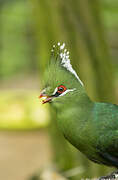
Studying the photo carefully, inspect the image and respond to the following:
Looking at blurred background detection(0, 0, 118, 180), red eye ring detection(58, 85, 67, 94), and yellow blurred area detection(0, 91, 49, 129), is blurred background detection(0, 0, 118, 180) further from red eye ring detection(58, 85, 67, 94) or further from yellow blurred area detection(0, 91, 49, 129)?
red eye ring detection(58, 85, 67, 94)

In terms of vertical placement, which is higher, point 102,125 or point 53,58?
point 53,58

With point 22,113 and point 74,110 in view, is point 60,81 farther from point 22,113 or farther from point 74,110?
point 22,113

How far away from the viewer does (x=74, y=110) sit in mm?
1533

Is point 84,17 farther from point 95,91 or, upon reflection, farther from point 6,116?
point 6,116

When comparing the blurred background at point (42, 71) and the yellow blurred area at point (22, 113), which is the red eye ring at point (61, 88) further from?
the yellow blurred area at point (22, 113)

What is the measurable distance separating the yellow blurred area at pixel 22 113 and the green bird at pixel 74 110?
437 centimetres

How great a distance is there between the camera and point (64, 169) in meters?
3.41

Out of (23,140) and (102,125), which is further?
(23,140)

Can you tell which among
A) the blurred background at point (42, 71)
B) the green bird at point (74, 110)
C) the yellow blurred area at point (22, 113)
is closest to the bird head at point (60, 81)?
the green bird at point (74, 110)

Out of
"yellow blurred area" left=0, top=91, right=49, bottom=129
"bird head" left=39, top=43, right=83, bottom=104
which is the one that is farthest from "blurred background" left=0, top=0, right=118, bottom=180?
"bird head" left=39, top=43, right=83, bottom=104

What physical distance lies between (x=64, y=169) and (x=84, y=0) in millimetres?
1720

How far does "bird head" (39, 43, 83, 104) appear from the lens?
58.2 inches

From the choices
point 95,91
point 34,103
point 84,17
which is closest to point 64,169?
point 95,91

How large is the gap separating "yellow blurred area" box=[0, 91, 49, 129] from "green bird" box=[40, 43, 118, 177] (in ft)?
14.3
